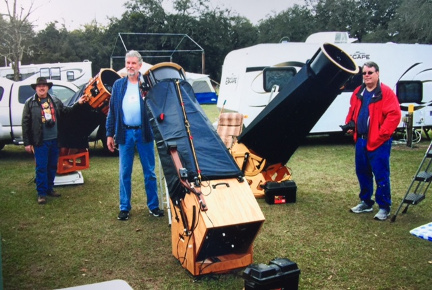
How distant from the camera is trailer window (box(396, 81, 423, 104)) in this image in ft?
37.8

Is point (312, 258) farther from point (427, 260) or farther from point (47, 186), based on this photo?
point (47, 186)

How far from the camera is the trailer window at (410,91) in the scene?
37.8 ft

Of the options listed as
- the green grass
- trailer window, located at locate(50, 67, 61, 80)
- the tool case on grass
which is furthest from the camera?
trailer window, located at locate(50, 67, 61, 80)

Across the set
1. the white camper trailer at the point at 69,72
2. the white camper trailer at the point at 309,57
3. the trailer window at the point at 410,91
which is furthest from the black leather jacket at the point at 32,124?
the white camper trailer at the point at 69,72

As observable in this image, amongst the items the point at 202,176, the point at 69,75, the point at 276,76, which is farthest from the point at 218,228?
the point at 69,75

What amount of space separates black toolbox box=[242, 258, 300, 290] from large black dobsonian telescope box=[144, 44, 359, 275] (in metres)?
0.62

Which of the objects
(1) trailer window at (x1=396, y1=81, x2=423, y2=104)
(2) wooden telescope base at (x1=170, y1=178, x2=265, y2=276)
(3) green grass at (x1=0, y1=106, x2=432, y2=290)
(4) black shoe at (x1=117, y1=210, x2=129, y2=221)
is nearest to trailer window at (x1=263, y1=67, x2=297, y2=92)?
(1) trailer window at (x1=396, y1=81, x2=423, y2=104)

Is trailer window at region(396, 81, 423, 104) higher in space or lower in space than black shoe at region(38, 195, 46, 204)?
higher

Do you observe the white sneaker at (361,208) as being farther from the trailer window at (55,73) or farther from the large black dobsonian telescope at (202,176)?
the trailer window at (55,73)

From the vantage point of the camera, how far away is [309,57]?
35.7 ft

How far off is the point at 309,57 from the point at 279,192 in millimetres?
5770

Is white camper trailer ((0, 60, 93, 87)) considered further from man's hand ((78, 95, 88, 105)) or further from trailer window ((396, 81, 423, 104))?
man's hand ((78, 95, 88, 105))

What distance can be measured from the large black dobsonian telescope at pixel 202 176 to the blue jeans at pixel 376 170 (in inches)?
36.7

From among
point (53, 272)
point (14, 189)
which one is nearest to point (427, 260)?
point (53, 272)
